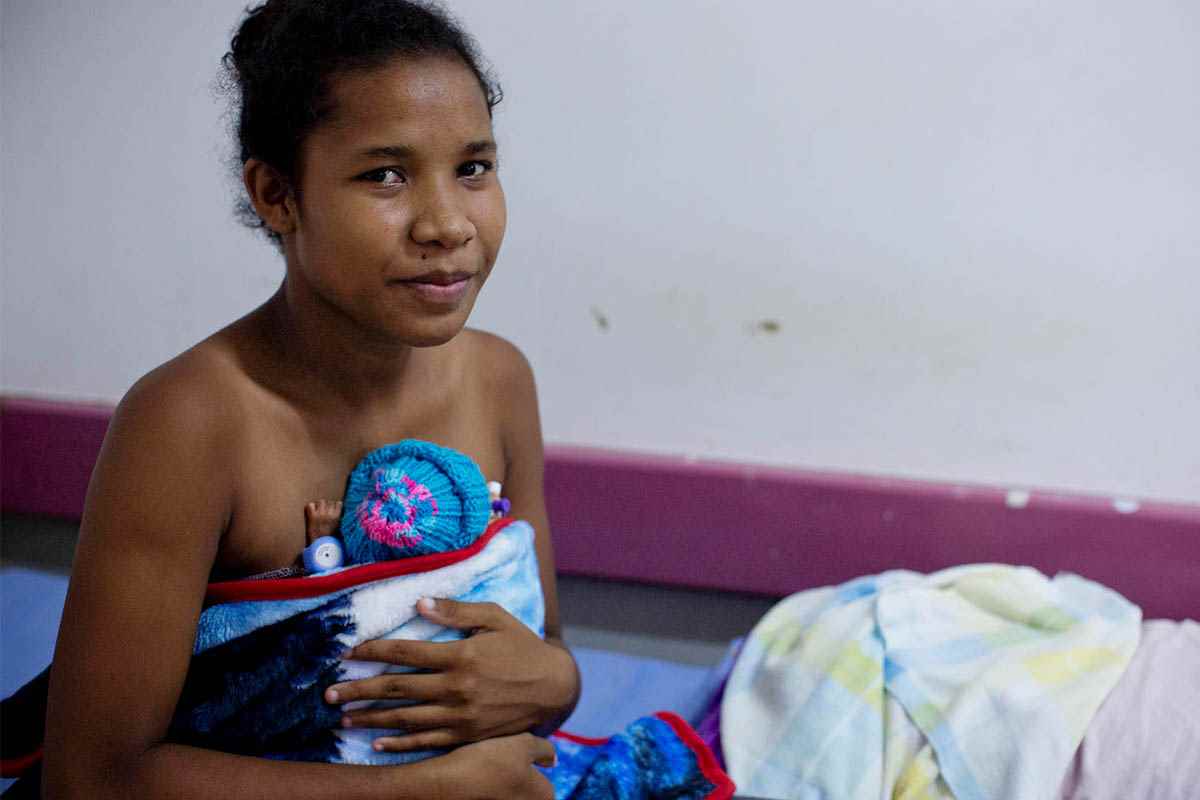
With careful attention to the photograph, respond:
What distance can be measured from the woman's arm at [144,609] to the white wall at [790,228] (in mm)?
705

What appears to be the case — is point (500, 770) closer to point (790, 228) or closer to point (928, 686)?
point (928, 686)

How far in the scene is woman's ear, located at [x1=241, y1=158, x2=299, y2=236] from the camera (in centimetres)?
93

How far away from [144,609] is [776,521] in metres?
1.02

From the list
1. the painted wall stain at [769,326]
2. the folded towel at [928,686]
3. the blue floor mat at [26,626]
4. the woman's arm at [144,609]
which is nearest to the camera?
the woman's arm at [144,609]

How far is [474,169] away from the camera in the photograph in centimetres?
96

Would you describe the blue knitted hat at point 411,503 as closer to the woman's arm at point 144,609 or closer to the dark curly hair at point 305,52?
the woman's arm at point 144,609

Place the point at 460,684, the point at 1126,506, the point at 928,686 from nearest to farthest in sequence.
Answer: the point at 460,684, the point at 928,686, the point at 1126,506

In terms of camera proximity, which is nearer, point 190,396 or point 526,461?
point 190,396

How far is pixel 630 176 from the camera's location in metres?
1.67

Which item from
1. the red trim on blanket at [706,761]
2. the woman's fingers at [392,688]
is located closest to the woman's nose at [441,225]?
the woman's fingers at [392,688]

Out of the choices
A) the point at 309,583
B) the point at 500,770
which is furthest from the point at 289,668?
the point at 500,770

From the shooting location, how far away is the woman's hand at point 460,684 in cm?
95

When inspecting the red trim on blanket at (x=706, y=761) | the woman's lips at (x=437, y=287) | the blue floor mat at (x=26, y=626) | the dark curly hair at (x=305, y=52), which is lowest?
the red trim on blanket at (x=706, y=761)

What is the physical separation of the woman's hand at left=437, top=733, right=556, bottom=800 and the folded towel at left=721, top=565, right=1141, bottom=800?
36cm
